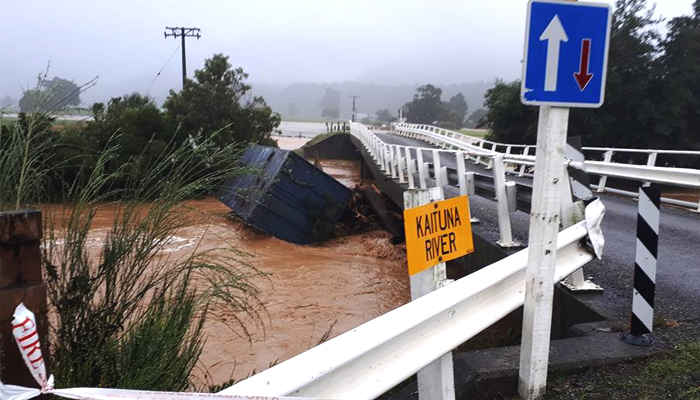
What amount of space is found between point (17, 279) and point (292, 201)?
42.2 ft

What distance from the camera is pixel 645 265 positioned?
3662 millimetres

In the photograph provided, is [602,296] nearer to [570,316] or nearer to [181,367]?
[570,316]

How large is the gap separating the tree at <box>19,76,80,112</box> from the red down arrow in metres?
3.08

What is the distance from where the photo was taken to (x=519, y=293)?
3.16 m

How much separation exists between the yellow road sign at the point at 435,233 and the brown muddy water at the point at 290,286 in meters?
1.46

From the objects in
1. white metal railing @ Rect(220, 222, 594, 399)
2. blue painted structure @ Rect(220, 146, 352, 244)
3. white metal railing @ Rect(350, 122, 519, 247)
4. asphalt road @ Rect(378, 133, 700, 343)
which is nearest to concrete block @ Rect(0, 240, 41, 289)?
white metal railing @ Rect(220, 222, 594, 399)

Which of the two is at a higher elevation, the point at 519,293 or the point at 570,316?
the point at 519,293

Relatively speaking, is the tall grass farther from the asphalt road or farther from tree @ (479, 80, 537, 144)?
tree @ (479, 80, 537, 144)

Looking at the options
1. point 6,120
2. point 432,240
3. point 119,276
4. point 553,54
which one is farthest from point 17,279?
point 553,54

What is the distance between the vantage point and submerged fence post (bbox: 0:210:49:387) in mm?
1569

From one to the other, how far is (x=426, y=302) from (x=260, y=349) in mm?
5102

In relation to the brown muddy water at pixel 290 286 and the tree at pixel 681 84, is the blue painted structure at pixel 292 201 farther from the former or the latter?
the tree at pixel 681 84

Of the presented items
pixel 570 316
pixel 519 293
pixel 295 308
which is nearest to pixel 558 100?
pixel 519 293

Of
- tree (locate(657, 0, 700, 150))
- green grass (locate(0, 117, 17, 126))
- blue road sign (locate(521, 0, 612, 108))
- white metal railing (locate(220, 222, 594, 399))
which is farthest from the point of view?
tree (locate(657, 0, 700, 150))
